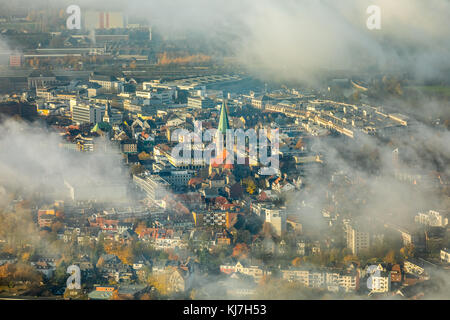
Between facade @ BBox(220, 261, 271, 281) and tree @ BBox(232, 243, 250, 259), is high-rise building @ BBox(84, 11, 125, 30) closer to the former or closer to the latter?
tree @ BBox(232, 243, 250, 259)

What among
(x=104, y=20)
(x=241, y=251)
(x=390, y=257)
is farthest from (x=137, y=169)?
(x=104, y=20)

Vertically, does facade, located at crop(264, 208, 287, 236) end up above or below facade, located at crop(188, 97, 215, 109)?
below

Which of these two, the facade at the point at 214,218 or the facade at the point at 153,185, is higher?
the facade at the point at 153,185

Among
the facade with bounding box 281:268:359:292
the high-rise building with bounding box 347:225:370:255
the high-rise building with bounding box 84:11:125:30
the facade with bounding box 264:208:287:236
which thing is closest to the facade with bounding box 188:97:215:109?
the high-rise building with bounding box 84:11:125:30

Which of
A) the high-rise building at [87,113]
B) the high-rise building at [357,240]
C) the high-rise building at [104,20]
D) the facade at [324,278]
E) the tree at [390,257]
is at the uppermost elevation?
the high-rise building at [104,20]

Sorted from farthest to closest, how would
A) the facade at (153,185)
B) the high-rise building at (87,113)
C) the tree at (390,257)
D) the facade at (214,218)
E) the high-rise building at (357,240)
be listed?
1. the high-rise building at (87,113)
2. the facade at (153,185)
3. the facade at (214,218)
4. the high-rise building at (357,240)
5. the tree at (390,257)

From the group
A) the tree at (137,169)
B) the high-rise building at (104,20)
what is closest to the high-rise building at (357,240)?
the tree at (137,169)

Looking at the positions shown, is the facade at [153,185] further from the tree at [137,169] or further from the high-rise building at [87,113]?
the high-rise building at [87,113]
